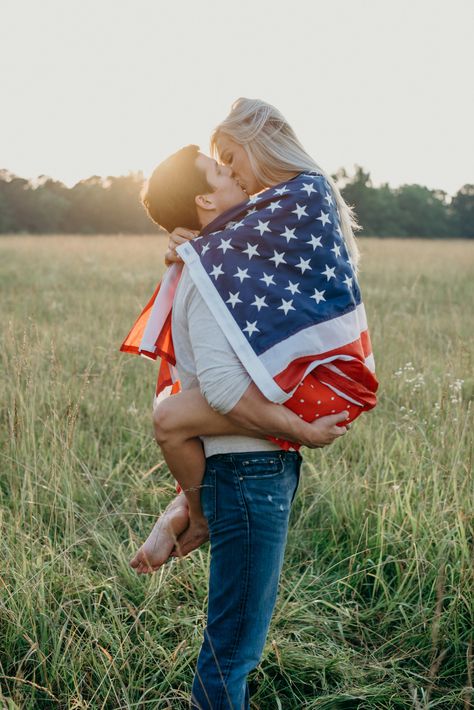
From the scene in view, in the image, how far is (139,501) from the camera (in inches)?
124

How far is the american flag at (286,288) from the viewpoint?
1469mm

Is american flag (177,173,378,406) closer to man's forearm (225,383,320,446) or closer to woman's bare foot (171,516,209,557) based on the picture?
man's forearm (225,383,320,446)

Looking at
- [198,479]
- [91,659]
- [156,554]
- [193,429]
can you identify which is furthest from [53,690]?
[193,429]

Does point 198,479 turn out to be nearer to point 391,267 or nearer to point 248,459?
point 248,459

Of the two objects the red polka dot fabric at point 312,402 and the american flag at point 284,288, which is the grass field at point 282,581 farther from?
the american flag at point 284,288

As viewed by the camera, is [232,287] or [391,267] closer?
[232,287]

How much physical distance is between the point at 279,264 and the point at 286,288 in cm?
6

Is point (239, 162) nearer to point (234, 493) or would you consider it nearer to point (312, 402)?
point (312, 402)

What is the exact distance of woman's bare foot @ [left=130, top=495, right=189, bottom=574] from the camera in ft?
6.04

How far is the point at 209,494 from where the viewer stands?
1.61 meters

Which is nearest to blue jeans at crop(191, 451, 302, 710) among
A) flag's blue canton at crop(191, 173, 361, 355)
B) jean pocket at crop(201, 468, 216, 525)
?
jean pocket at crop(201, 468, 216, 525)

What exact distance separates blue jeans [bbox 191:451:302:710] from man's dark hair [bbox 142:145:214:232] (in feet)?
2.31

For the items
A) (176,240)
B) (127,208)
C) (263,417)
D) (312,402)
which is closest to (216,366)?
(263,417)

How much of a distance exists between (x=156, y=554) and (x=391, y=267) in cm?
1300
